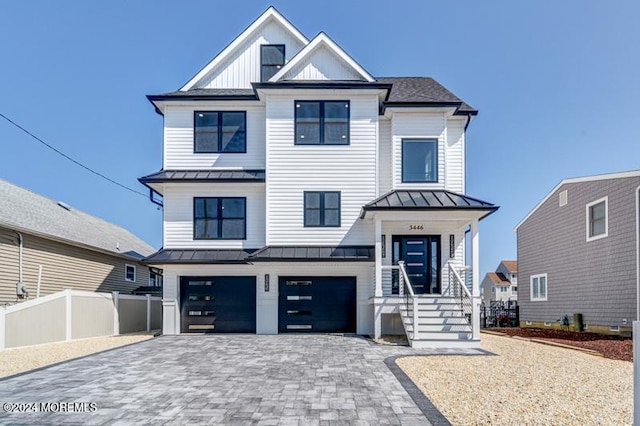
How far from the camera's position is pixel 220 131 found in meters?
15.6

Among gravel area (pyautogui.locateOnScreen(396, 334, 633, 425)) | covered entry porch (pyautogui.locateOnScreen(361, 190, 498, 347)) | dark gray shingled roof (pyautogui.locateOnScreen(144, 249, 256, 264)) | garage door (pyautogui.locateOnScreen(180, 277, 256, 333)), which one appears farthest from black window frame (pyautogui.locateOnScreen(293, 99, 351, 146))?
gravel area (pyautogui.locateOnScreen(396, 334, 633, 425))

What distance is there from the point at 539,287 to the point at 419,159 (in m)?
9.93

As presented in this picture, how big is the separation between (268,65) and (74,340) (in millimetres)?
10994

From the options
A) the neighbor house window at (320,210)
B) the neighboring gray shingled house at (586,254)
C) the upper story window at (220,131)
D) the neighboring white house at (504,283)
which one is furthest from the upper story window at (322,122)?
the neighboring white house at (504,283)

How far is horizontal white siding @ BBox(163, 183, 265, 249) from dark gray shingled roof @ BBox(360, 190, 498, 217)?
3546mm

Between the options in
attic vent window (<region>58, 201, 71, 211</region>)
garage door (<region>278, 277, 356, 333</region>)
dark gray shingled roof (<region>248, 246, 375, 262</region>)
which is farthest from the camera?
attic vent window (<region>58, 201, 71, 211</region>)

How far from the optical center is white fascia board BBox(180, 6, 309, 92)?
1603 centimetres

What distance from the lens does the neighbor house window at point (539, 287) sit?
19922mm

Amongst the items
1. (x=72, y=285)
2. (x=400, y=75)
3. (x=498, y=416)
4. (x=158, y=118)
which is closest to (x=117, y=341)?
(x=72, y=285)

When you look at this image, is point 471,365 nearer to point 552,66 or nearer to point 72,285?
point 552,66

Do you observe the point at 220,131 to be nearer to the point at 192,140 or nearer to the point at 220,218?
the point at 192,140

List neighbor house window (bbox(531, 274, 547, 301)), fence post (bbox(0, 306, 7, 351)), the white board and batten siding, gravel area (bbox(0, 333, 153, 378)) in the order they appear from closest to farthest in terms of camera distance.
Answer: gravel area (bbox(0, 333, 153, 378)), fence post (bbox(0, 306, 7, 351)), the white board and batten siding, neighbor house window (bbox(531, 274, 547, 301))

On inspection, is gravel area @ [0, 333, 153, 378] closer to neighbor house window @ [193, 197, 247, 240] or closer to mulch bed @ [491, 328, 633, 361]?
neighbor house window @ [193, 197, 247, 240]

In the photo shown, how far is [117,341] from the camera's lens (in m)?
13.5
